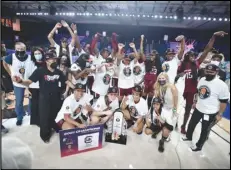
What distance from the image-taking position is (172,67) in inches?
75.2

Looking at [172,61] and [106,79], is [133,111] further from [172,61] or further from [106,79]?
[172,61]

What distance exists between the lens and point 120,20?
236 cm

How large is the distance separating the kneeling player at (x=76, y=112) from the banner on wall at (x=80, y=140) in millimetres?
94

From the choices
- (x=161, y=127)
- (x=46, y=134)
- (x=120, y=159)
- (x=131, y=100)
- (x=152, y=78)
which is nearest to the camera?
(x=120, y=159)

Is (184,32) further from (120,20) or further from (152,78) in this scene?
(120,20)

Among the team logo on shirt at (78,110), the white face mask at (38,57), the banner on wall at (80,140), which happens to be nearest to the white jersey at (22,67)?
the white face mask at (38,57)

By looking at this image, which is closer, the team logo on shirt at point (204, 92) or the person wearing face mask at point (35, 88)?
the team logo on shirt at point (204, 92)

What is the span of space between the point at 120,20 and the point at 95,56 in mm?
604

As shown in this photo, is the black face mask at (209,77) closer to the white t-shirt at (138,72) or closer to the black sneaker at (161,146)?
the black sneaker at (161,146)

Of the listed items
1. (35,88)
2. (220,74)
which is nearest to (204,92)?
(220,74)

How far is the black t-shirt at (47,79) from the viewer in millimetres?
1565

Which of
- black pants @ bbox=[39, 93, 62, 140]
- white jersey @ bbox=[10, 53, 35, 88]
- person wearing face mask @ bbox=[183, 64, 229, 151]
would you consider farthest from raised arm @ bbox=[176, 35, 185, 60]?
white jersey @ bbox=[10, 53, 35, 88]

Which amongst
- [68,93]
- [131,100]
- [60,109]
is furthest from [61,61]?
[131,100]

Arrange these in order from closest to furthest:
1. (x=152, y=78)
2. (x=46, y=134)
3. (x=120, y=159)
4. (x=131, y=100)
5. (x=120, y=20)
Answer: (x=120, y=159), (x=46, y=134), (x=131, y=100), (x=152, y=78), (x=120, y=20)
